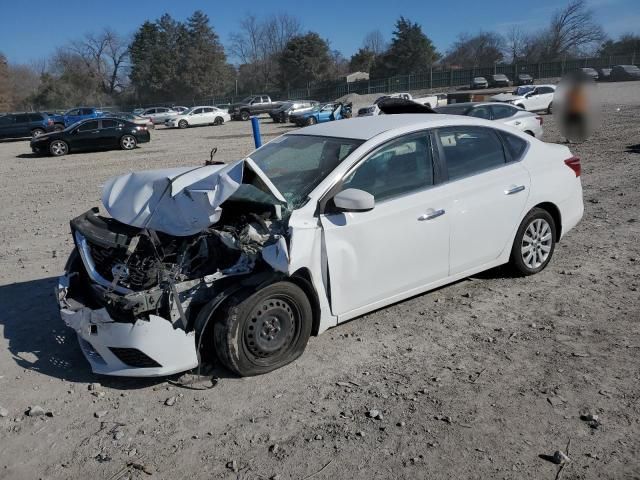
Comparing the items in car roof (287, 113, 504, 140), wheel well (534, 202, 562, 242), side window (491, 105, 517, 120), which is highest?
car roof (287, 113, 504, 140)

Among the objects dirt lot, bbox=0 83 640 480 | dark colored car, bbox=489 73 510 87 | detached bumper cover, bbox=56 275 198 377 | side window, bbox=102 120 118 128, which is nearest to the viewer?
dirt lot, bbox=0 83 640 480

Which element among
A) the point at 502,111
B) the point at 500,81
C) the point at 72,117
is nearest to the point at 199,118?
the point at 72,117

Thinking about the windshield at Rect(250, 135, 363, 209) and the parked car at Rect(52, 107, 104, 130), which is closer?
the windshield at Rect(250, 135, 363, 209)

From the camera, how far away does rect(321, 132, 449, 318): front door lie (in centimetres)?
394

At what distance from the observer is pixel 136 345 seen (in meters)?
3.47

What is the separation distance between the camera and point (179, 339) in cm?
355

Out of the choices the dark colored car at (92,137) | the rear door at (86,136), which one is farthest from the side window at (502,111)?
the rear door at (86,136)

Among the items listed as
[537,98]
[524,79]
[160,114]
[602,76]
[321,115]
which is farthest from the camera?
[524,79]

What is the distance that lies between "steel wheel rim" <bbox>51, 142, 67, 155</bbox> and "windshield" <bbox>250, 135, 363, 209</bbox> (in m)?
18.2

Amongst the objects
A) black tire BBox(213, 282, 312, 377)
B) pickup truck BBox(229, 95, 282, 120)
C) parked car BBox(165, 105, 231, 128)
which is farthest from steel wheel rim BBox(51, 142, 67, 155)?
pickup truck BBox(229, 95, 282, 120)

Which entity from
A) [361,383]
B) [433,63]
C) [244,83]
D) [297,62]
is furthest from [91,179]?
[244,83]

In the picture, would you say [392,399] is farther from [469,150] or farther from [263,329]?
[469,150]

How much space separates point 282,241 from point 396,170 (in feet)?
4.14

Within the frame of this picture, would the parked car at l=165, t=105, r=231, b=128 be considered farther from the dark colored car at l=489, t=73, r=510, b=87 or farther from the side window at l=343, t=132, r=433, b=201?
the side window at l=343, t=132, r=433, b=201
